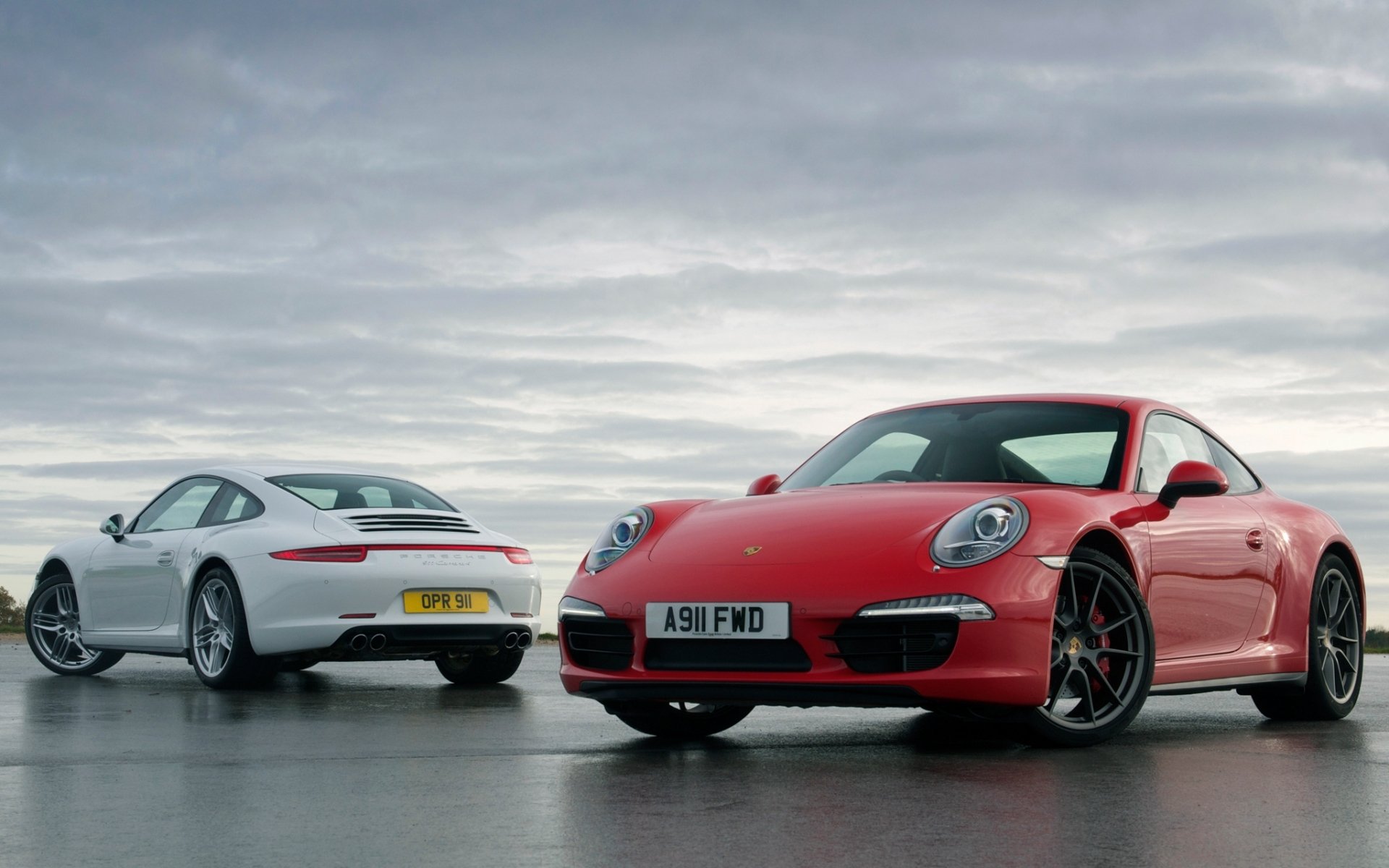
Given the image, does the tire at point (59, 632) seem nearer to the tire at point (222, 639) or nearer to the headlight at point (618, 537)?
the tire at point (222, 639)

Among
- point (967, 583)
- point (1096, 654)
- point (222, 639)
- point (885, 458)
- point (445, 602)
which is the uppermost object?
point (885, 458)

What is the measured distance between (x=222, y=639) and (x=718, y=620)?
523 cm

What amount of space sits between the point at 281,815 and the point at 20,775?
1493 mm

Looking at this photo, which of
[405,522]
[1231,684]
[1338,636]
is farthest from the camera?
[405,522]

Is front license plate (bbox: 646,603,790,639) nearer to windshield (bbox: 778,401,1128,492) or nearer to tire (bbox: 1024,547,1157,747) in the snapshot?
tire (bbox: 1024,547,1157,747)

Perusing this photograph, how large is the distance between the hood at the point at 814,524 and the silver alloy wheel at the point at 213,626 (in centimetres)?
434

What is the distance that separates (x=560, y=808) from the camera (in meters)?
5.01

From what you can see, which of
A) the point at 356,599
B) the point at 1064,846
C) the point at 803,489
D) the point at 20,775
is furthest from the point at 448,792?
the point at 356,599

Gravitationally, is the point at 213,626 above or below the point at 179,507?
below

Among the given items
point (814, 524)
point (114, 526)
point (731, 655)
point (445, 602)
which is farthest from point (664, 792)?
point (114, 526)

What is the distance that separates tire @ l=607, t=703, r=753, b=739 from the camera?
696 centimetres

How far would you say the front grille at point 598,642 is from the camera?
21.4 ft

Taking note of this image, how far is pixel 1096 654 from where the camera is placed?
6520 millimetres

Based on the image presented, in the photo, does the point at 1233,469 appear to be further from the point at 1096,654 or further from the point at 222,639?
the point at 222,639
